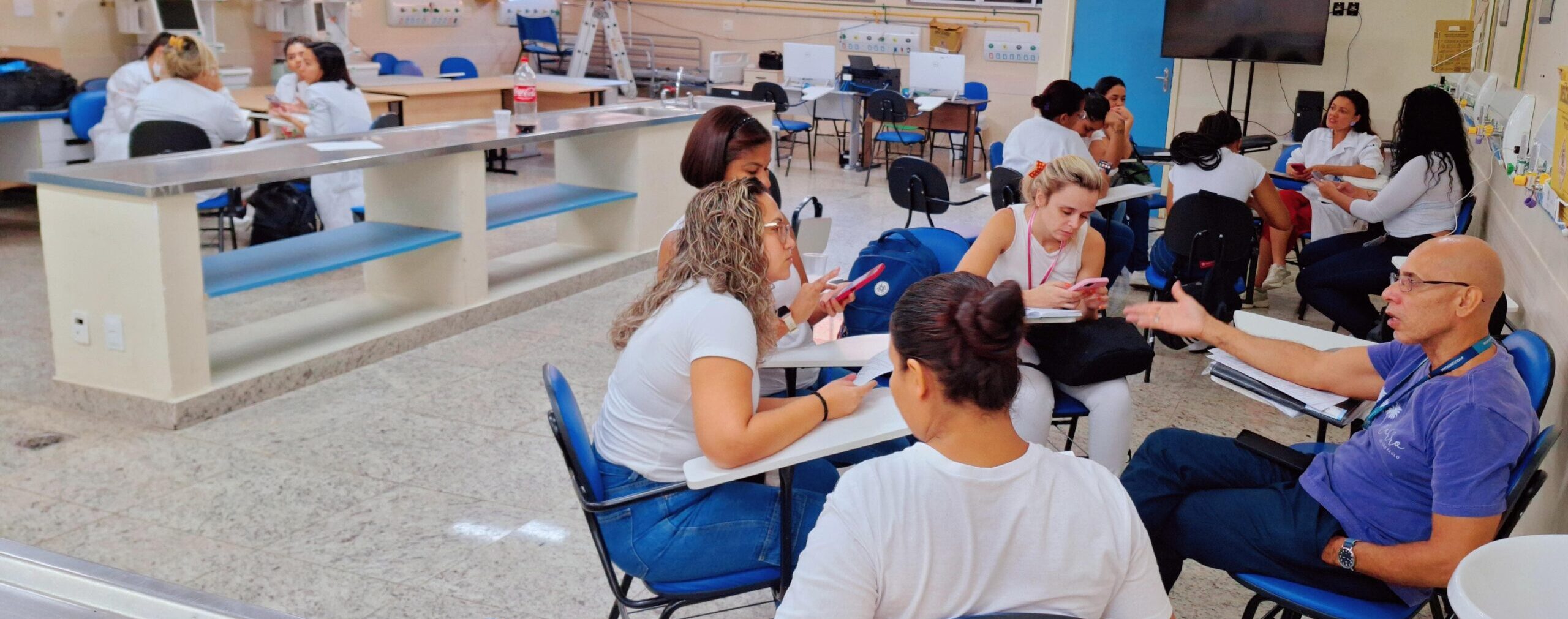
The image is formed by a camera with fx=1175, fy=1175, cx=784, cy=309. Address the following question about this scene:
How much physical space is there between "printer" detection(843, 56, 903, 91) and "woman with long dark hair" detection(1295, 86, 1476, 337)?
579cm

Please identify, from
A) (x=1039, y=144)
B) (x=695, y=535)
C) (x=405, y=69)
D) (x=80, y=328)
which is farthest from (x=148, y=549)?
(x=405, y=69)

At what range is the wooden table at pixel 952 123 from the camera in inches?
390

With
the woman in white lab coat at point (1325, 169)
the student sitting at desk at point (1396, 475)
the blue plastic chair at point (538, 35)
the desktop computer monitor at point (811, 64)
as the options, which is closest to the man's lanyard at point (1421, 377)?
the student sitting at desk at point (1396, 475)

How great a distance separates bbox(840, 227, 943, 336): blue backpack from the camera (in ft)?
10.6

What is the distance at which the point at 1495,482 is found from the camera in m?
1.82

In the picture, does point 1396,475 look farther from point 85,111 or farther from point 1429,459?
point 85,111

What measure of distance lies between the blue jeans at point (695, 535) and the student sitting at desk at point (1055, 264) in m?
0.93

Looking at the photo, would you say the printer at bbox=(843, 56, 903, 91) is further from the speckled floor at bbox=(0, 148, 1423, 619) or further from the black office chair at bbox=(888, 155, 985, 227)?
the speckled floor at bbox=(0, 148, 1423, 619)

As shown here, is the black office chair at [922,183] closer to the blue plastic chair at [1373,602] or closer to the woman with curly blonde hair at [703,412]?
the woman with curly blonde hair at [703,412]

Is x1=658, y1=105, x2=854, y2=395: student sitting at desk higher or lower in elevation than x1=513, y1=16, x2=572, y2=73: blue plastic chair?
lower

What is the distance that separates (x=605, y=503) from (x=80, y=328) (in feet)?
8.63

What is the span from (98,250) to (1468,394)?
11.9ft

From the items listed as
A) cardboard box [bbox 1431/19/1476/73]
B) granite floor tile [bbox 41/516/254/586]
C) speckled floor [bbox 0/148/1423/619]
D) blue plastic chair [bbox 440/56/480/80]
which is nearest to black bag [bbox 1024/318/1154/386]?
speckled floor [bbox 0/148/1423/619]

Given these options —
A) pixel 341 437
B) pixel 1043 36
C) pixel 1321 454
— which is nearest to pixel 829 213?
pixel 1043 36
